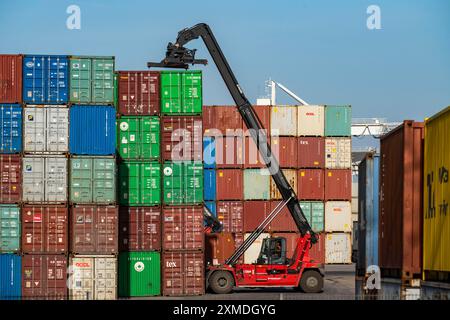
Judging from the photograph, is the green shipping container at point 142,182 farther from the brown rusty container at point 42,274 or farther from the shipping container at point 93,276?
the brown rusty container at point 42,274

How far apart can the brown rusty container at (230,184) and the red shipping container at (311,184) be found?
3693 mm

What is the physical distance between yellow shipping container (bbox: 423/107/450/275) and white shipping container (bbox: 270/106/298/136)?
34.2m

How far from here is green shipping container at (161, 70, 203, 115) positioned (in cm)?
4031

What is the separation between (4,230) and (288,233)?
22.4 metres

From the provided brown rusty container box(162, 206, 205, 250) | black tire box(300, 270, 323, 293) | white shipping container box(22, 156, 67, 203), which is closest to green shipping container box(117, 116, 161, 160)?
brown rusty container box(162, 206, 205, 250)

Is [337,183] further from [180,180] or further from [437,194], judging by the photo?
[437,194]

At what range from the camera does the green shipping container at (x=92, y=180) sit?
119 ft

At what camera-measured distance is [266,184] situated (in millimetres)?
54969

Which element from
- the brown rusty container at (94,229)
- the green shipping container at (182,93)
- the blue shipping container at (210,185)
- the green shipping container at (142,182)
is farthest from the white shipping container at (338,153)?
the brown rusty container at (94,229)

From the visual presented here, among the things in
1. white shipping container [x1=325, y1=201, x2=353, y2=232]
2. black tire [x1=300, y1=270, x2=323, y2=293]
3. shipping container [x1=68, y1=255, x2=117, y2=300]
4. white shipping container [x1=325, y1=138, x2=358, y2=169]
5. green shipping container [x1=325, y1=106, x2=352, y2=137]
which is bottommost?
black tire [x1=300, y1=270, x2=323, y2=293]

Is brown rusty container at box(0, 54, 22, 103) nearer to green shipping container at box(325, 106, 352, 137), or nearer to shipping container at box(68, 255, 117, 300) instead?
shipping container at box(68, 255, 117, 300)

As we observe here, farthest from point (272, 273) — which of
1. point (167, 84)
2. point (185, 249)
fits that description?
point (167, 84)
